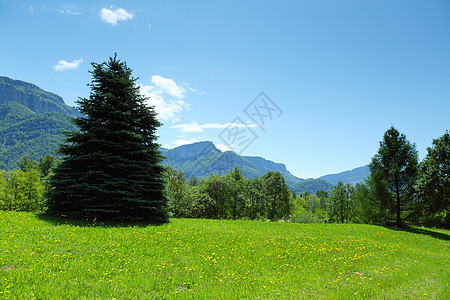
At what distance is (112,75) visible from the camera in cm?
1588

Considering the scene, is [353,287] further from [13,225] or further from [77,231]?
[13,225]

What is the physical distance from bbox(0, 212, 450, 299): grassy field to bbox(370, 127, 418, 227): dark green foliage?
15.5 m

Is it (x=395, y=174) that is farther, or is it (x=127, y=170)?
(x=395, y=174)

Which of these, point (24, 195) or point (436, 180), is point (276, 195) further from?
point (24, 195)

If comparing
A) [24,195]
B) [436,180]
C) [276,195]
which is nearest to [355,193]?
[436,180]

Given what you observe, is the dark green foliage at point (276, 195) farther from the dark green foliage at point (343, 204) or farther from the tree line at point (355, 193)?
the dark green foliage at point (343, 204)

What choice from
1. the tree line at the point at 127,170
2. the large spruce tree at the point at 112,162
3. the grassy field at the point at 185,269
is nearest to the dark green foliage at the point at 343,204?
the tree line at the point at 127,170

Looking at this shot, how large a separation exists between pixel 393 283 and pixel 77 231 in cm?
1323

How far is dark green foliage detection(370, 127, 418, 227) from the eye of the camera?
989 inches

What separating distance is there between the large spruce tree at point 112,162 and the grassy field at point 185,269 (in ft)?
10.4

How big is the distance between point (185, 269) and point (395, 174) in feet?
90.1

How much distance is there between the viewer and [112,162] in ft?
49.3

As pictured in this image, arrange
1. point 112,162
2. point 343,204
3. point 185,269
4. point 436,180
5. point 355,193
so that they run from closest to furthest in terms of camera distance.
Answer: point 185,269 < point 112,162 < point 436,180 < point 355,193 < point 343,204

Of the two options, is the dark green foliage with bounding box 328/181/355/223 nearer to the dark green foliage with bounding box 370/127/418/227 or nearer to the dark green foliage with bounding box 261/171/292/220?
the dark green foliage with bounding box 261/171/292/220
